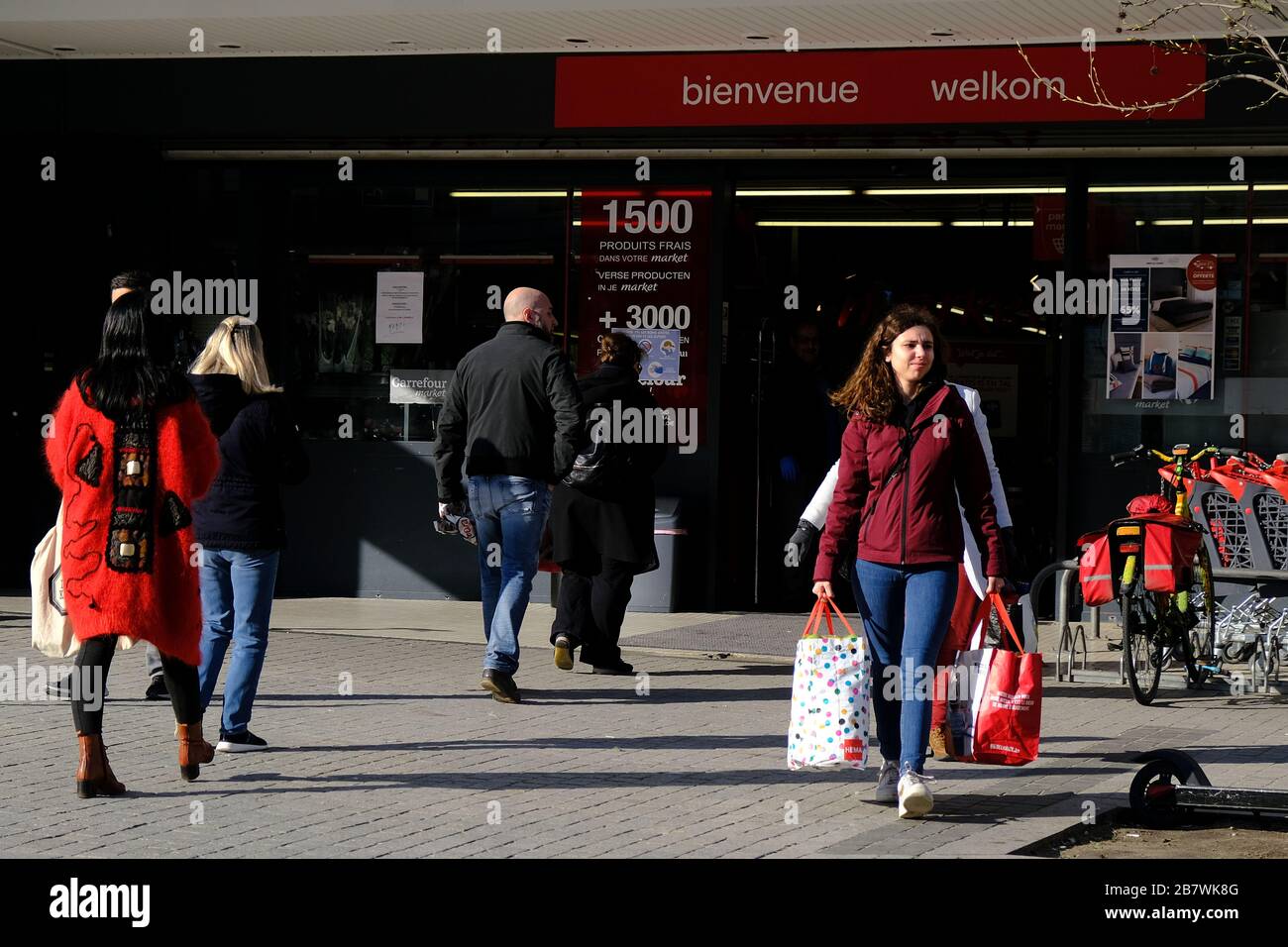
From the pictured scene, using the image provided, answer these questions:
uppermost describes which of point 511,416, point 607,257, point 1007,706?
point 607,257

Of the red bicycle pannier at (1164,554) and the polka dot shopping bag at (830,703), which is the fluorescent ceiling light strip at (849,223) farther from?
the polka dot shopping bag at (830,703)

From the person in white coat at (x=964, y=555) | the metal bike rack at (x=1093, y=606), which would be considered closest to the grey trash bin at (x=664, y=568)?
the metal bike rack at (x=1093, y=606)

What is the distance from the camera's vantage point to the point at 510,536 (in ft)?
29.2

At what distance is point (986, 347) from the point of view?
43.5 feet

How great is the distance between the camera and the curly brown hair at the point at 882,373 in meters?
6.69

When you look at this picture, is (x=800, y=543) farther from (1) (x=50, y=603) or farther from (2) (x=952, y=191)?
(2) (x=952, y=191)

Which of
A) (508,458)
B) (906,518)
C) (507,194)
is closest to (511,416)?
(508,458)

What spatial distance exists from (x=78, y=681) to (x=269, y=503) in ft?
4.54

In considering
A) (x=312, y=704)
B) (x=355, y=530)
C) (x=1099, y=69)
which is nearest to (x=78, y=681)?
(x=312, y=704)

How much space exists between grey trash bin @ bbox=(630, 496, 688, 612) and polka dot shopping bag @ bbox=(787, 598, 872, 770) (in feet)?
20.0

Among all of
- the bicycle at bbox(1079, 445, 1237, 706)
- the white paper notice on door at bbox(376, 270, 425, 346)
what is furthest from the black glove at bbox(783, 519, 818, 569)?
the white paper notice on door at bbox(376, 270, 425, 346)

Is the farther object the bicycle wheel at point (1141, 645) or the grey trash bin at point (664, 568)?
the grey trash bin at point (664, 568)

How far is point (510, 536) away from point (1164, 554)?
10.8 ft

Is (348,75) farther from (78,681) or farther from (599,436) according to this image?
(78,681)
